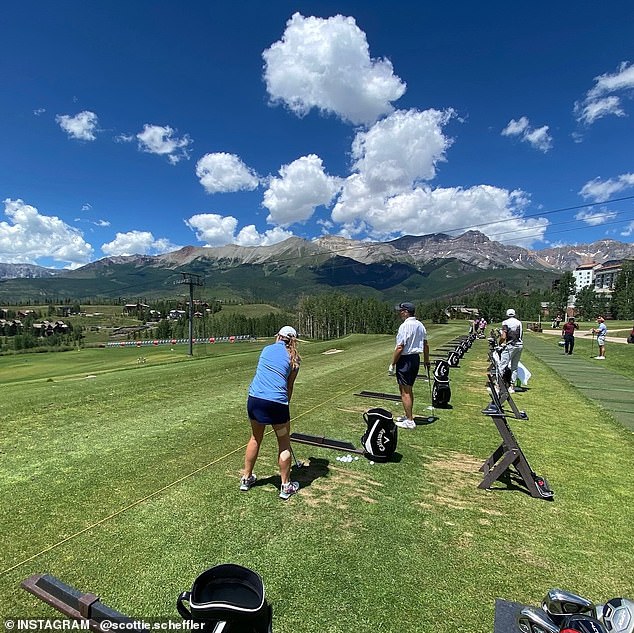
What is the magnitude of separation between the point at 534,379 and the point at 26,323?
213285mm

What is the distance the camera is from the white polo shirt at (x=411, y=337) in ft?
26.2

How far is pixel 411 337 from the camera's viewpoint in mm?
8031

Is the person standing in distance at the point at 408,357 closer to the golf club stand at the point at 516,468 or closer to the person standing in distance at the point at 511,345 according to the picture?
the golf club stand at the point at 516,468

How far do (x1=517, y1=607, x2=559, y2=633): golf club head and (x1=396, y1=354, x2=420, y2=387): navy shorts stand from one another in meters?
5.33

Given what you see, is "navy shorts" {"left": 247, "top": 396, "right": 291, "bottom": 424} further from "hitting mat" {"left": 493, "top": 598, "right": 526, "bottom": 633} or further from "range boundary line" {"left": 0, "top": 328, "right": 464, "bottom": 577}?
"hitting mat" {"left": 493, "top": 598, "right": 526, "bottom": 633}

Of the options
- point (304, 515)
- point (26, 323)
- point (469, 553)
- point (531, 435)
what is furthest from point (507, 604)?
point (26, 323)

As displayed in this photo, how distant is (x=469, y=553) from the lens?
3.90 meters

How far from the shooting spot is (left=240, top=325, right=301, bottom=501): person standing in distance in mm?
4934

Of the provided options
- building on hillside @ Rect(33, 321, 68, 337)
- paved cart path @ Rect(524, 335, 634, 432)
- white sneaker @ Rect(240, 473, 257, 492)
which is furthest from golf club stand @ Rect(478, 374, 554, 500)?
building on hillside @ Rect(33, 321, 68, 337)

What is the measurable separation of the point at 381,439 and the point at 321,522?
2068 mm

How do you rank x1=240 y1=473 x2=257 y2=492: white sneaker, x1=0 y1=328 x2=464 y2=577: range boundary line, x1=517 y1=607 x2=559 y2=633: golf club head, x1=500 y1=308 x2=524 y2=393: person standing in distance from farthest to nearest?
x1=500 y1=308 x2=524 y2=393: person standing in distance
x1=240 y1=473 x2=257 y2=492: white sneaker
x1=0 y1=328 x2=464 y2=577: range boundary line
x1=517 y1=607 x2=559 y2=633: golf club head

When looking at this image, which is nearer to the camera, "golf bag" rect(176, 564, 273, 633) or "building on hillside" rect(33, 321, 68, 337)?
"golf bag" rect(176, 564, 273, 633)

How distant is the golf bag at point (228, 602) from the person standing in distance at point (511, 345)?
445 inches

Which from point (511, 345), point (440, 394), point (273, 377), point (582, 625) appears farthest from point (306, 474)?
point (511, 345)
